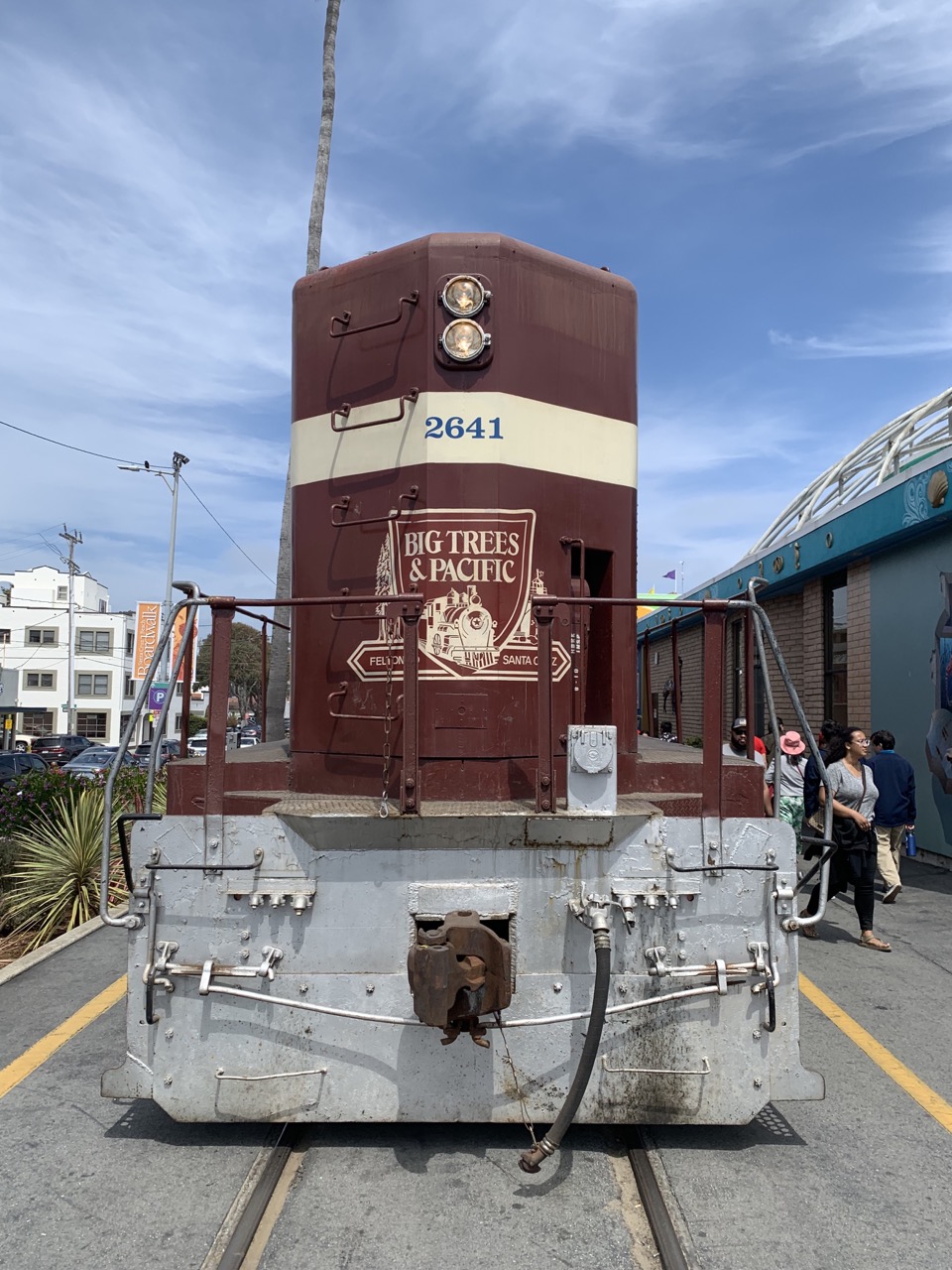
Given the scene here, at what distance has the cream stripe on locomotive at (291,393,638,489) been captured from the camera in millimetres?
4211

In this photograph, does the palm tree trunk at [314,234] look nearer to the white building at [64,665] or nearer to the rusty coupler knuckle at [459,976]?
the rusty coupler knuckle at [459,976]

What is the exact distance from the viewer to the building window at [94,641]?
168 ft

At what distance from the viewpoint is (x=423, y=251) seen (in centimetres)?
432

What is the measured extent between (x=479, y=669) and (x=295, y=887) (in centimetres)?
121

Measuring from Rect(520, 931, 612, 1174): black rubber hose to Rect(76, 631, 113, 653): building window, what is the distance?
52.0 m

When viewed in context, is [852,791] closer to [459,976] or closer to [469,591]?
[469,591]

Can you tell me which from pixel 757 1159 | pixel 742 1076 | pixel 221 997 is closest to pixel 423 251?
pixel 221 997

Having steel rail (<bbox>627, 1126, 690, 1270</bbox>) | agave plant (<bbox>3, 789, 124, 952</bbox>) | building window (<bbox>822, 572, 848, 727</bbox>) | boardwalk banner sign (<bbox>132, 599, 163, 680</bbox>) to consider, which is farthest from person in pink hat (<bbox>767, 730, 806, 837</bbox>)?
boardwalk banner sign (<bbox>132, 599, 163, 680</bbox>)

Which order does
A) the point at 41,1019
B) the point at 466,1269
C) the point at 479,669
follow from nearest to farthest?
the point at 466,1269 < the point at 479,669 < the point at 41,1019

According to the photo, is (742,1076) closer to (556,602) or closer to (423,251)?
(556,602)

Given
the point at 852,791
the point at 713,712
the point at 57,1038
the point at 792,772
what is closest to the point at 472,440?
the point at 713,712

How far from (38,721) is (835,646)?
46.8m

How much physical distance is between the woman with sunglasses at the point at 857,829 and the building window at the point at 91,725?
1936 inches

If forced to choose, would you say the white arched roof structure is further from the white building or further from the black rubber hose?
the white building
